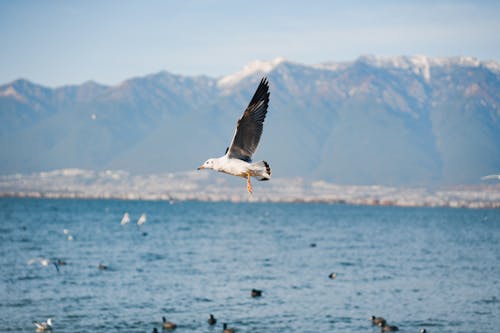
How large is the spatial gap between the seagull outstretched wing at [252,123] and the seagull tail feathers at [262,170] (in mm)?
517

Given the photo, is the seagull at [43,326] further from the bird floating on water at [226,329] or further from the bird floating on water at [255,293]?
the bird floating on water at [255,293]

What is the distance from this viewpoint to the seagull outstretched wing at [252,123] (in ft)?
48.1

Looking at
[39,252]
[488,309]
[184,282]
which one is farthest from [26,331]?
[39,252]

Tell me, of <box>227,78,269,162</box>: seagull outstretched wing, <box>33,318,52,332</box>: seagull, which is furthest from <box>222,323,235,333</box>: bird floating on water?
<box>227,78,269,162</box>: seagull outstretched wing

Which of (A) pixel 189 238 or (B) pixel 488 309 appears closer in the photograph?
(B) pixel 488 309

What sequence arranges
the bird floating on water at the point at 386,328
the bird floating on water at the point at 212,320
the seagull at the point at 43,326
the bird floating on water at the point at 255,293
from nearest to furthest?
the seagull at the point at 43,326
the bird floating on water at the point at 386,328
the bird floating on water at the point at 212,320
the bird floating on water at the point at 255,293

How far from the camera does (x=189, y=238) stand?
76688 millimetres

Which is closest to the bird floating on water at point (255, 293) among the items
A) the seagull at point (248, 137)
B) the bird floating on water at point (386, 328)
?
the bird floating on water at point (386, 328)

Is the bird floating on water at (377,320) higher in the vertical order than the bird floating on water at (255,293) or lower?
lower

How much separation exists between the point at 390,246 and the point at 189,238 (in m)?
19.8

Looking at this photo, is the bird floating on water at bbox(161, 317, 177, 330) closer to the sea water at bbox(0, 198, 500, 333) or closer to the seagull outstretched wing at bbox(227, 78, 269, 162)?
the sea water at bbox(0, 198, 500, 333)

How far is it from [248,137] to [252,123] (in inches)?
12.2

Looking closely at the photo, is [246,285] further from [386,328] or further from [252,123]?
[252,123]

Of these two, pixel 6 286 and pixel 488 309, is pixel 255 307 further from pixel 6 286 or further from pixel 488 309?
pixel 6 286
